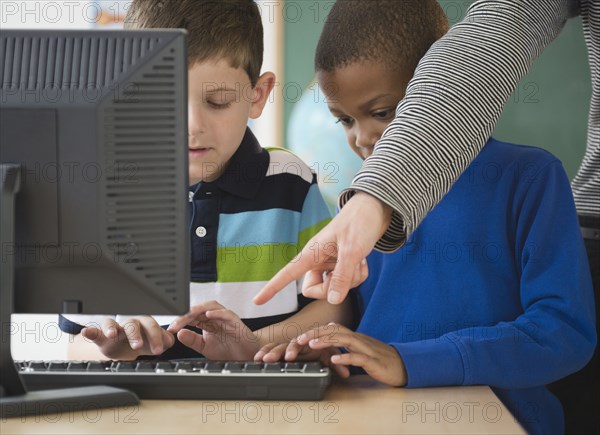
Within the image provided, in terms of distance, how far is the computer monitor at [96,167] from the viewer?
32.0 inches

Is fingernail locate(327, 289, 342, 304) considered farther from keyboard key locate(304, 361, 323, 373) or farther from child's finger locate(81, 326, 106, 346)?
child's finger locate(81, 326, 106, 346)

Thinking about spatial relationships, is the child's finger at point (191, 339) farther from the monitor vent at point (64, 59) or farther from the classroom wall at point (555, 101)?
the classroom wall at point (555, 101)

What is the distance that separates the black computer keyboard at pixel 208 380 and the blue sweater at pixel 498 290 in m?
0.14

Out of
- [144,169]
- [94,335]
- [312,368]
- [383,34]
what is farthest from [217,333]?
[383,34]

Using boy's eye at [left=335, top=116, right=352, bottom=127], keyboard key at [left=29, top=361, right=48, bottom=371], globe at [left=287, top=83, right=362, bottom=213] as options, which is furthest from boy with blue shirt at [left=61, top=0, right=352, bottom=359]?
globe at [left=287, top=83, right=362, bottom=213]

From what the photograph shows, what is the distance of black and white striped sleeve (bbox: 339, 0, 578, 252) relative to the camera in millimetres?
824

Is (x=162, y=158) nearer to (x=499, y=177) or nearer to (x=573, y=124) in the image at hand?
(x=499, y=177)

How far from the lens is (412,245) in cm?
129

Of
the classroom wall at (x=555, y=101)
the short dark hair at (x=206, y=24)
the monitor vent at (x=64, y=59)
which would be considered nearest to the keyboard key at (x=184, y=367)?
the monitor vent at (x=64, y=59)

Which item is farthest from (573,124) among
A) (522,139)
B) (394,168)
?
(394,168)

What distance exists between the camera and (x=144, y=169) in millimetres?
818

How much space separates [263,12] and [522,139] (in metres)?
1.02

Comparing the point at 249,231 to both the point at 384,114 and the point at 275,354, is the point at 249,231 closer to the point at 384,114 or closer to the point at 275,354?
the point at 384,114

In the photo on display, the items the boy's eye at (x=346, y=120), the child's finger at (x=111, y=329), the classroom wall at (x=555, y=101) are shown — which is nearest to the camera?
the child's finger at (x=111, y=329)
